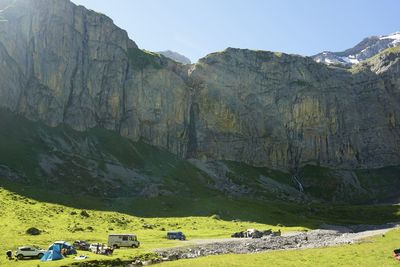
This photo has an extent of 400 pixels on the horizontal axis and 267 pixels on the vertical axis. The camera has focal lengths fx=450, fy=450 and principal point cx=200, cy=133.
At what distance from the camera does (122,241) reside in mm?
72938

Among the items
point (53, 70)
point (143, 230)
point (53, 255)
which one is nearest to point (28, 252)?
point (53, 255)

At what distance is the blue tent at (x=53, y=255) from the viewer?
185ft

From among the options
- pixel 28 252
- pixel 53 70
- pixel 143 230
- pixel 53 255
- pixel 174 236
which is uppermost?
pixel 53 70

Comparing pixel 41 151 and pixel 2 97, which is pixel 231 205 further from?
pixel 2 97

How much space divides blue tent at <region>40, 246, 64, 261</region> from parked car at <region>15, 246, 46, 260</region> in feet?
5.56

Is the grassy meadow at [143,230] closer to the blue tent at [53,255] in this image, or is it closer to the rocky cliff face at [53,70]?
the blue tent at [53,255]

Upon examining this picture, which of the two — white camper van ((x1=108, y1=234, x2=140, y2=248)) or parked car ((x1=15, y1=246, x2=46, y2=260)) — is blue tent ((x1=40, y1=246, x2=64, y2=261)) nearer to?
parked car ((x1=15, y1=246, x2=46, y2=260))

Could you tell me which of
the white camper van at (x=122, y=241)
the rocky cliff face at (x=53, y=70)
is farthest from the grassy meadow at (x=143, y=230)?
the rocky cliff face at (x=53, y=70)

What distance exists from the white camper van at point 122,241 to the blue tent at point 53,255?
52.4 feet

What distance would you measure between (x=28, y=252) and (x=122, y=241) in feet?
59.4

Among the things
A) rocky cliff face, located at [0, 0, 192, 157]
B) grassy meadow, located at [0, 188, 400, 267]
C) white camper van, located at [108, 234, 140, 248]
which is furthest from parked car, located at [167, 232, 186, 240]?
rocky cliff face, located at [0, 0, 192, 157]

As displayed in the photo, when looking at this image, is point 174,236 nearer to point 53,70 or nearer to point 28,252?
point 28,252

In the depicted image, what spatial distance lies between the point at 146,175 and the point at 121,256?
107 m

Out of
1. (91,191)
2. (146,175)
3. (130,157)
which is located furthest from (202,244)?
(130,157)
